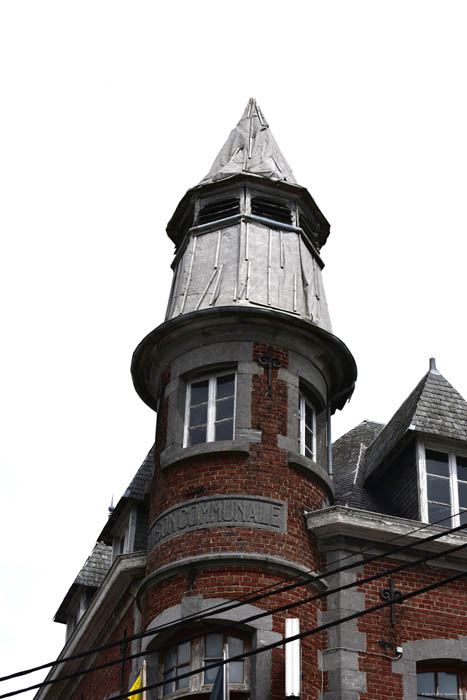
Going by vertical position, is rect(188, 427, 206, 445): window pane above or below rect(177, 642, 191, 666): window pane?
above

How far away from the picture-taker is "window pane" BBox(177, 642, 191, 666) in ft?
55.9

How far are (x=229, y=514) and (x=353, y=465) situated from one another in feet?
18.7

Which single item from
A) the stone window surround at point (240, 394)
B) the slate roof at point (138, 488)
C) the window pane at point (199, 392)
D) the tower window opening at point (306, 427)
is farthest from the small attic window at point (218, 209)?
the slate roof at point (138, 488)

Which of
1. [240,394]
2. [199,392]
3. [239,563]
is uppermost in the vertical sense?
[199,392]

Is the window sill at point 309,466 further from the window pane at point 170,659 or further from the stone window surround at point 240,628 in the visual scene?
the window pane at point 170,659

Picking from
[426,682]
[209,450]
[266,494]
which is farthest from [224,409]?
[426,682]

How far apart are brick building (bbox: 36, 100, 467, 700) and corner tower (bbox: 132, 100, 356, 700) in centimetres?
3

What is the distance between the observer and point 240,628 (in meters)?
16.9

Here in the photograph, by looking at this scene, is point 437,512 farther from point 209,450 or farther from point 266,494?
point 209,450

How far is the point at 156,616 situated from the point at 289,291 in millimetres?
6983

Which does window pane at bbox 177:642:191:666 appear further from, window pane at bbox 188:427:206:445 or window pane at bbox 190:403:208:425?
window pane at bbox 190:403:208:425

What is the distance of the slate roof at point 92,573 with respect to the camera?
26953mm

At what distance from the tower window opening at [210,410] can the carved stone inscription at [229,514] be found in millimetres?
1350

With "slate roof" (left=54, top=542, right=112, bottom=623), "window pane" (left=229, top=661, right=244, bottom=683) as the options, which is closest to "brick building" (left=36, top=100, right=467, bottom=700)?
"window pane" (left=229, top=661, right=244, bottom=683)
